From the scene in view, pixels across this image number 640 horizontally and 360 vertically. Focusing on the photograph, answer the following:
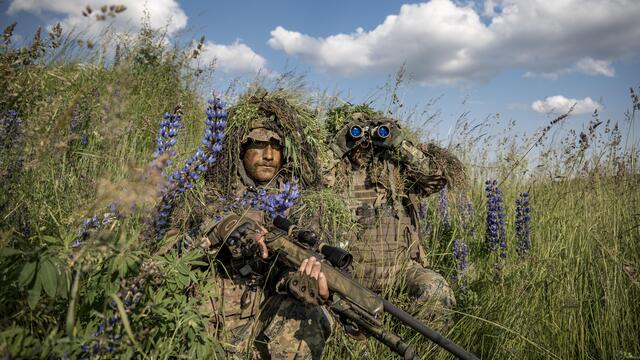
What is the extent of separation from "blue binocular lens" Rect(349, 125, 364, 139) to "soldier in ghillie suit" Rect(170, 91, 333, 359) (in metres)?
0.56

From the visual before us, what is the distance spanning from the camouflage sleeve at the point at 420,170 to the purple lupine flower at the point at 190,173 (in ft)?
6.40

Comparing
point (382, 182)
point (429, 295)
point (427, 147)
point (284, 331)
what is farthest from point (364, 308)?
point (427, 147)

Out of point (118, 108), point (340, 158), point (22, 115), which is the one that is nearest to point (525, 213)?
point (340, 158)

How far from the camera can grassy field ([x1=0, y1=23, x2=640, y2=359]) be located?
4.92 ft

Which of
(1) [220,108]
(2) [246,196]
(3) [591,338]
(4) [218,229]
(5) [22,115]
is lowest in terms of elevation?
(3) [591,338]

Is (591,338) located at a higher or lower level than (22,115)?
lower

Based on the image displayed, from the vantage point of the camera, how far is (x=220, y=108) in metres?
2.70

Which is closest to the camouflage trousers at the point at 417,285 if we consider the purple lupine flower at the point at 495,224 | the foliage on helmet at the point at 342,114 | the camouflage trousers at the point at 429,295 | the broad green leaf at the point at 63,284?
the camouflage trousers at the point at 429,295

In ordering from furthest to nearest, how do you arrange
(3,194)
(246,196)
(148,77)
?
(148,77), (246,196), (3,194)

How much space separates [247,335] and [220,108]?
4.78 feet

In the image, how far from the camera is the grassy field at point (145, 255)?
1499mm

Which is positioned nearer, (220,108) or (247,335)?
(247,335)

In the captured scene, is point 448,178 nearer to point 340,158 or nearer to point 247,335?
point 340,158

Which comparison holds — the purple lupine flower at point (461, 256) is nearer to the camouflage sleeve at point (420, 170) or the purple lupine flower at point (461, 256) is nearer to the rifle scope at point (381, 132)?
the camouflage sleeve at point (420, 170)
